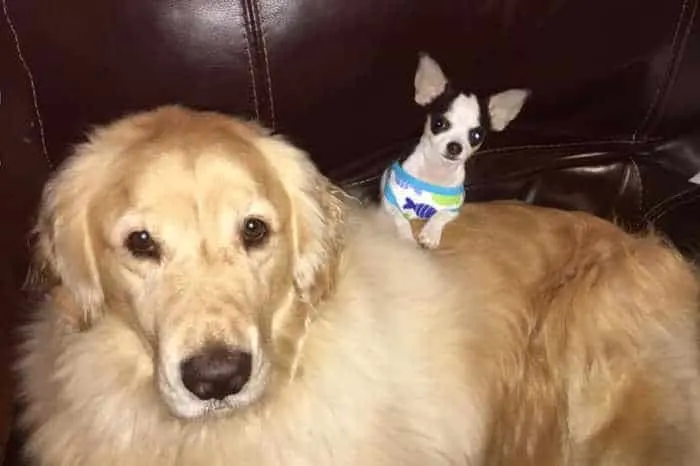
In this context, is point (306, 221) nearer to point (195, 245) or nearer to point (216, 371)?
point (195, 245)

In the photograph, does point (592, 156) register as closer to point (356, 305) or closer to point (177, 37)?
point (356, 305)

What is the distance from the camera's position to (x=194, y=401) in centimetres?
162

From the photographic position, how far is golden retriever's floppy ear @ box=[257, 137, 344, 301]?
180 centimetres

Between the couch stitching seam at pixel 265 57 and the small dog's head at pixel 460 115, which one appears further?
the small dog's head at pixel 460 115

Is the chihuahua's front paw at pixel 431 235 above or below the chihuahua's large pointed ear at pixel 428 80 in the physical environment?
below

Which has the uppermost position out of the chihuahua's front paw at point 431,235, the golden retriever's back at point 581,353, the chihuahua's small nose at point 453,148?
the chihuahua's small nose at point 453,148

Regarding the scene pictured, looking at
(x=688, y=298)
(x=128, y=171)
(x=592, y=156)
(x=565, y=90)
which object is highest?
(x=128, y=171)

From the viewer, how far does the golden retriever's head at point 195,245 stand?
62.8 inches

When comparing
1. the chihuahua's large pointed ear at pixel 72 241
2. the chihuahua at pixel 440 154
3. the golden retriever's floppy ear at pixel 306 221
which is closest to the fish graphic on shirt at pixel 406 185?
the chihuahua at pixel 440 154

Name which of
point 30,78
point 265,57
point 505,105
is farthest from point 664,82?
point 30,78

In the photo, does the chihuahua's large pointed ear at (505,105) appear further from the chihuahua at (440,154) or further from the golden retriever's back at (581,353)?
the golden retriever's back at (581,353)

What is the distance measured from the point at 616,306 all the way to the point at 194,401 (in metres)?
0.85

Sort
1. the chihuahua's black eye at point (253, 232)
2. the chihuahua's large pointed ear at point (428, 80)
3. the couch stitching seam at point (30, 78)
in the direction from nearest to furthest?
the chihuahua's black eye at point (253, 232), the couch stitching seam at point (30, 78), the chihuahua's large pointed ear at point (428, 80)

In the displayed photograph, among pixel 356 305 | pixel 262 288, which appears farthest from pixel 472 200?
pixel 262 288
